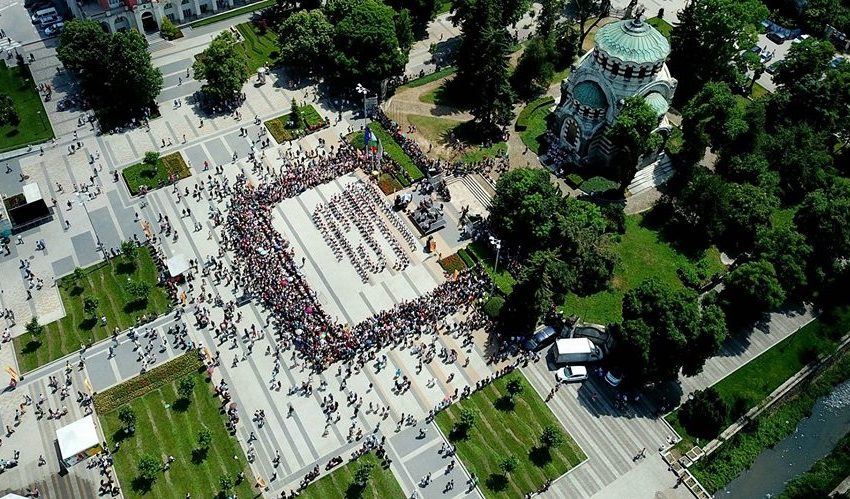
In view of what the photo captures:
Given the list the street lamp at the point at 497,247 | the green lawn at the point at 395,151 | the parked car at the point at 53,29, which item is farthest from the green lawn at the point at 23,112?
the street lamp at the point at 497,247

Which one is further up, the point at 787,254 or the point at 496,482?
the point at 787,254

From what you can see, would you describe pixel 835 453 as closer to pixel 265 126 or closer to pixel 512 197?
pixel 512 197

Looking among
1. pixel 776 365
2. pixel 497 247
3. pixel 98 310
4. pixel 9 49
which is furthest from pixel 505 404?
pixel 9 49

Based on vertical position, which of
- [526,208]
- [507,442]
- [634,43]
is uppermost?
[634,43]

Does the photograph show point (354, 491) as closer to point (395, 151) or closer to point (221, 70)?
point (395, 151)

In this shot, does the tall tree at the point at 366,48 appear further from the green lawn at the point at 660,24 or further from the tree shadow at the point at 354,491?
the tree shadow at the point at 354,491

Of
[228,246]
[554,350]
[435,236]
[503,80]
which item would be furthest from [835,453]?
[228,246]

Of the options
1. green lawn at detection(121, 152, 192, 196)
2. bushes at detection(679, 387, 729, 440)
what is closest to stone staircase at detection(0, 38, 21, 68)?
green lawn at detection(121, 152, 192, 196)

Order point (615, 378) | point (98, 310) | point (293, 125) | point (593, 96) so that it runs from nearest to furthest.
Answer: point (615, 378), point (98, 310), point (593, 96), point (293, 125)
